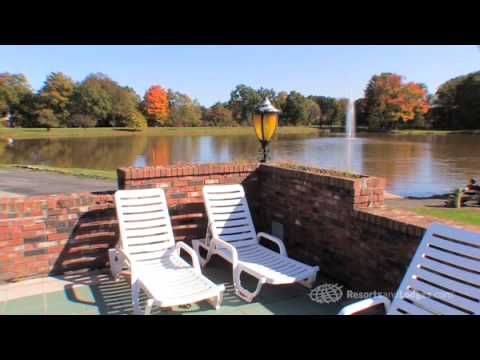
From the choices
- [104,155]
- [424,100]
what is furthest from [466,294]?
[424,100]

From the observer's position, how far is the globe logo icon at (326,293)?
10.1 feet

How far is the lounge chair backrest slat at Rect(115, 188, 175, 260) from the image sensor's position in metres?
3.44

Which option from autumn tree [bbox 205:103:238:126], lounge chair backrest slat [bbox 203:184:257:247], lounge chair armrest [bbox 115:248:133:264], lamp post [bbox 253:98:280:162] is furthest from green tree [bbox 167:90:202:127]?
lounge chair armrest [bbox 115:248:133:264]

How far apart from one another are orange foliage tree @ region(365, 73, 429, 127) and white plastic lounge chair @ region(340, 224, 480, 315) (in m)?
63.0

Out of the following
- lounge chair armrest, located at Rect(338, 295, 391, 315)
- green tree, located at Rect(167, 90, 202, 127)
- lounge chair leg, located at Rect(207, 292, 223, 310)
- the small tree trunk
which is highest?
green tree, located at Rect(167, 90, 202, 127)

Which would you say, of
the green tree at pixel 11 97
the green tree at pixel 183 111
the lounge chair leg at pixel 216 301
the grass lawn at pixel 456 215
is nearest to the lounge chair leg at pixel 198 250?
the lounge chair leg at pixel 216 301

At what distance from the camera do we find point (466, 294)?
6.98 ft

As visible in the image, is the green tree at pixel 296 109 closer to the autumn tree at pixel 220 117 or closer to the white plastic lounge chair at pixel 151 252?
the autumn tree at pixel 220 117

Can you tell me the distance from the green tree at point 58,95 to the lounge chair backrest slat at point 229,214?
1999 inches

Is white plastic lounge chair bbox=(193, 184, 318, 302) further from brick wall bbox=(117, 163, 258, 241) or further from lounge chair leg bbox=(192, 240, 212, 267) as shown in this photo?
brick wall bbox=(117, 163, 258, 241)
